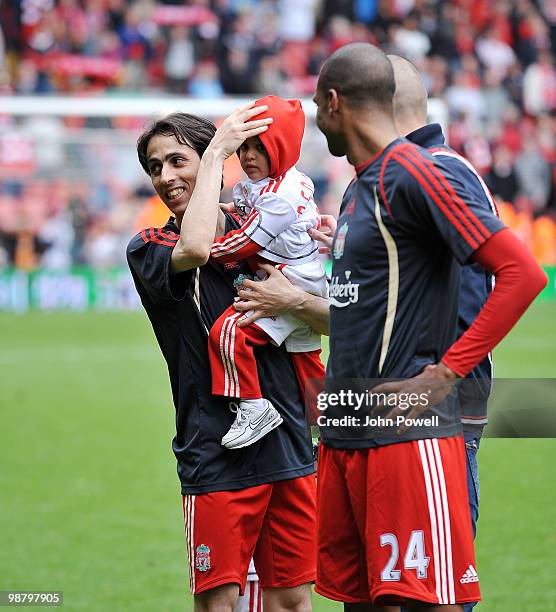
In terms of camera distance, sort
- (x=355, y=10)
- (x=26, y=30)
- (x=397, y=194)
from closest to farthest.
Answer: (x=397, y=194), (x=26, y=30), (x=355, y=10)

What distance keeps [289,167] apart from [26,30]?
67.4ft

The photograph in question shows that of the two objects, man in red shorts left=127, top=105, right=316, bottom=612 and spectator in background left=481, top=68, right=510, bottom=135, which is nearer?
man in red shorts left=127, top=105, right=316, bottom=612

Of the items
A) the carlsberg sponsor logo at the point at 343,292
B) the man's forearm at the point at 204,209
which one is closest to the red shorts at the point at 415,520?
the carlsberg sponsor logo at the point at 343,292

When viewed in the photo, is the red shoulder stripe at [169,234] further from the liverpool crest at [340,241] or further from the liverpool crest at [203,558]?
the liverpool crest at [203,558]

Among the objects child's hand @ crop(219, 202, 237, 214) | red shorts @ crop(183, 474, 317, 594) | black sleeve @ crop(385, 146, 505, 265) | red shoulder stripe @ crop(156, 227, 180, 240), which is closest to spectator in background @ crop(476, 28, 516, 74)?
child's hand @ crop(219, 202, 237, 214)

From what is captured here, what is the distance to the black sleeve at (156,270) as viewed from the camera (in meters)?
3.88

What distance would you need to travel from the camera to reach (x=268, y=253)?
4129 mm

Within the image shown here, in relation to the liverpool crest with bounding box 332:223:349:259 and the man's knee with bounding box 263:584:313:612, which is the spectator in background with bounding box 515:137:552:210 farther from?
the liverpool crest with bounding box 332:223:349:259

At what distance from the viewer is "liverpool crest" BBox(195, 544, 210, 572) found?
3912mm

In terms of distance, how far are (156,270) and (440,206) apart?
1128mm

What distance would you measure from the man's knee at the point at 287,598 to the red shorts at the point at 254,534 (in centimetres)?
3

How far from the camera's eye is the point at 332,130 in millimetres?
3420

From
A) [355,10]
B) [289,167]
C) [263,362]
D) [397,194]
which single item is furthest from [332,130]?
[355,10]

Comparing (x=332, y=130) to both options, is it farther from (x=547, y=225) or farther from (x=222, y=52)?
(x=222, y=52)
